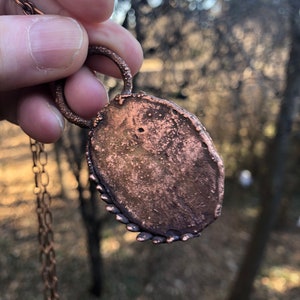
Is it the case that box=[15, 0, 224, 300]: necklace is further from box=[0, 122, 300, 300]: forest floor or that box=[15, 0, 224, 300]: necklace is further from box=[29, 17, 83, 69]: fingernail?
box=[0, 122, 300, 300]: forest floor

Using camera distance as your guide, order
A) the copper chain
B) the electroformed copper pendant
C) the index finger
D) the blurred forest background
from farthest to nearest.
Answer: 1. the blurred forest background
2. the copper chain
3. the index finger
4. the electroformed copper pendant

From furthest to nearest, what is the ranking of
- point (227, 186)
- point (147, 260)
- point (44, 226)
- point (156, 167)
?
point (227, 186), point (147, 260), point (44, 226), point (156, 167)

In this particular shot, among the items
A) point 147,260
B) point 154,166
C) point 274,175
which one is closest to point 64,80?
point 154,166

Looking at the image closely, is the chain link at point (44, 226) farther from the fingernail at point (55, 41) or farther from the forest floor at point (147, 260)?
the forest floor at point (147, 260)

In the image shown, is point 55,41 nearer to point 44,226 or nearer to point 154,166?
point 154,166

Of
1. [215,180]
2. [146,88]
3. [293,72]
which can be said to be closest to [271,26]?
[293,72]

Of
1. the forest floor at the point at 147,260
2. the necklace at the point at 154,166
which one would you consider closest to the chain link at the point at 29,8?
the necklace at the point at 154,166

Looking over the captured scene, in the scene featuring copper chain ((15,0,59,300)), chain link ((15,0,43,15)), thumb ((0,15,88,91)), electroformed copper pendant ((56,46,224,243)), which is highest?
chain link ((15,0,43,15))

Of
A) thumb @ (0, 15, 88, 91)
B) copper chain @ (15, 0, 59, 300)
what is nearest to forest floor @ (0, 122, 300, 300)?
copper chain @ (15, 0, 59, 300)
